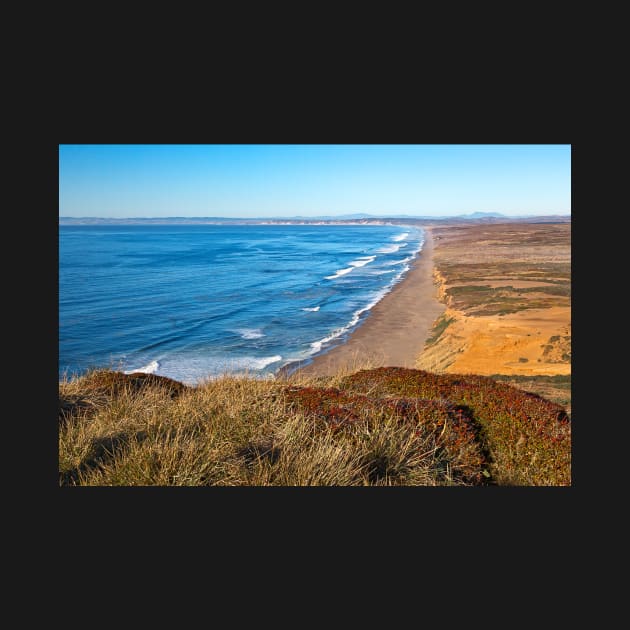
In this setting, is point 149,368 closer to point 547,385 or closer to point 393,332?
point 393,332

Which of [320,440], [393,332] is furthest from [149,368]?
[320,440]

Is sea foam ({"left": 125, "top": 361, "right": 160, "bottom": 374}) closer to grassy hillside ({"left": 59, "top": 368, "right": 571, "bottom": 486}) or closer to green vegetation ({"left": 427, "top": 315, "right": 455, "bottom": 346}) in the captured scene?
green vegetation ({"left": 427, "top": 315, "right": 455, "bottom": 346})

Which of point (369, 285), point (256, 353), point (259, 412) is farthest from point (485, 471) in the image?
point (369, 285)

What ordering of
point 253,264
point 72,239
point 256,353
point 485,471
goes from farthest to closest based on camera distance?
point 72,239
point 253,264
point 256,353
point 485,471

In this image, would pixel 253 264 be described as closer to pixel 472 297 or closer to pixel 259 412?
pixel 472 297

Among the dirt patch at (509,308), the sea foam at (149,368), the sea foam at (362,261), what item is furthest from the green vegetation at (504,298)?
the sea foam at (362,261)

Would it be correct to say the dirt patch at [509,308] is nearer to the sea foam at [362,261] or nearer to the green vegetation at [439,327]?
the green vegetation at [439,327]
